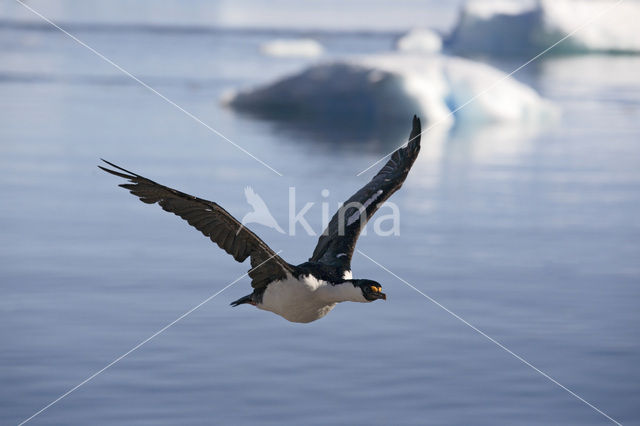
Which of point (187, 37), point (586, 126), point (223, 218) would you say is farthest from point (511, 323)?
point (187, 37)

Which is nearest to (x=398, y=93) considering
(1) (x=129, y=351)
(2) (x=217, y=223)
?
(1) (x=129, y=351)

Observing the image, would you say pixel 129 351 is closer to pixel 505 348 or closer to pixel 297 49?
pixel 505 348

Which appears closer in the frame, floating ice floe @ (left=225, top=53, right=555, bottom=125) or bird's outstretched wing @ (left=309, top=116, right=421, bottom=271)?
bird's outstretched wing @ (left=309, top=116, right=421, bottom=271)

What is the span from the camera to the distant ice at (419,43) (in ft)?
145

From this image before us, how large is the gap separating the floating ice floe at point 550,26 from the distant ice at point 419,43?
1797 millimetres

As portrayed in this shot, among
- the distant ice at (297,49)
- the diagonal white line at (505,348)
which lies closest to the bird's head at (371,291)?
the diagonal white line at (505,348)

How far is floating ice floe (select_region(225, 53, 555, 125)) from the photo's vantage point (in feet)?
66.7

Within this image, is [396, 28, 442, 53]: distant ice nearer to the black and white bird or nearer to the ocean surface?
the ocean surface

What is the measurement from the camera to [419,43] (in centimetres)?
4469

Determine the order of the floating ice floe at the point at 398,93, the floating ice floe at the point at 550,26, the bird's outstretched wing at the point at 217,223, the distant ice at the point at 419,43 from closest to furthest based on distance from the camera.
Answer: the bird's outstretched wing at the point at 217,223
the floating ice floe at the point at 398,93
the floating ice floe at the point at 550,26
the distant ice at the point at 419,43

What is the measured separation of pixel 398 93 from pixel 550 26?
20.9m

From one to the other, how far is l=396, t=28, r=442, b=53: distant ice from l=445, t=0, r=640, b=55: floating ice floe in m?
1.80

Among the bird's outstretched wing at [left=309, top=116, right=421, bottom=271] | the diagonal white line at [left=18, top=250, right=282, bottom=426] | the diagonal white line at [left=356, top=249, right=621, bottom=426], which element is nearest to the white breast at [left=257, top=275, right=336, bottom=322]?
the diagonal white line at [left=18, top=250, right=282, bottom=426]

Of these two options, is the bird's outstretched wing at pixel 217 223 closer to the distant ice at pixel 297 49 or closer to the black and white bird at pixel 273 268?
the black and white bird at pixel 273 268
